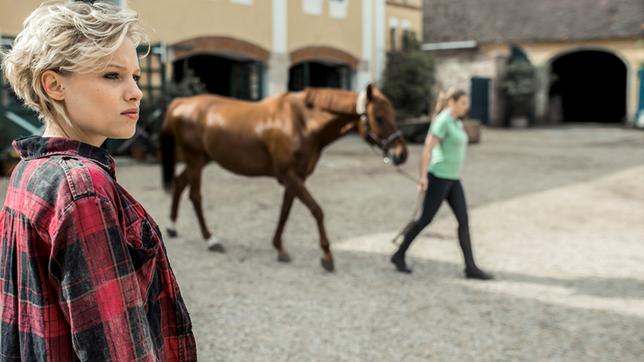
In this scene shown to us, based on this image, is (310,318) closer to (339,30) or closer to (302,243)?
(302,243)

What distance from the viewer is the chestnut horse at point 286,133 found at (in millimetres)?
5531

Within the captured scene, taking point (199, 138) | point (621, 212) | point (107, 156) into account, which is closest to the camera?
point (107, 156)

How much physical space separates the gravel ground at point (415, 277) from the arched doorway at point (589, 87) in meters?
19.1

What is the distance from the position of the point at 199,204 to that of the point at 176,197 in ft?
1.23

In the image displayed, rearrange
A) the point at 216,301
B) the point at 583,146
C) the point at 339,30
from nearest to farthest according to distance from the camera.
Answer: the point at 216,301 → the point at 339,30 → the point at 583,146

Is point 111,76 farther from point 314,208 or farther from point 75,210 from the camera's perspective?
point 314,208

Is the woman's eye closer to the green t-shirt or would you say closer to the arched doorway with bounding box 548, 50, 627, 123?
the green t-shirt

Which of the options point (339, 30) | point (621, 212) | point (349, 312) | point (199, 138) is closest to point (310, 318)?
point (349, 312)

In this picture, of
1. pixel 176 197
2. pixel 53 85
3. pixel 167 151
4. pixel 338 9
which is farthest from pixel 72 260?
pixel 338 9

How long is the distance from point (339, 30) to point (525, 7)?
649 inches

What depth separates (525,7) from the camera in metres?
27.5

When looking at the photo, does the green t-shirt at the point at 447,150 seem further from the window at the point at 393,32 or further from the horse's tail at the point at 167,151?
the window at the point at 393,32

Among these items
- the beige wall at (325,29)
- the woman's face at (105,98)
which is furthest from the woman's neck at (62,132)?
the beige wall at (325,29)

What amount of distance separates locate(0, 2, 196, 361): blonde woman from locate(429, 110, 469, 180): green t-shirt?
401 cm
